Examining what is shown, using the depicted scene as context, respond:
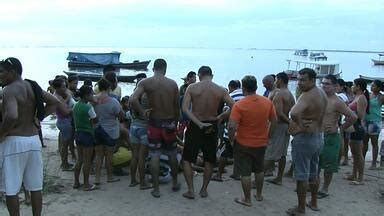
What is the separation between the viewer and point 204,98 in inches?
246

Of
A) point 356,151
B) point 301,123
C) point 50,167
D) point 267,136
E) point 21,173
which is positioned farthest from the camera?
point 50,167

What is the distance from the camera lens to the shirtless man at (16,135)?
4.31 metres

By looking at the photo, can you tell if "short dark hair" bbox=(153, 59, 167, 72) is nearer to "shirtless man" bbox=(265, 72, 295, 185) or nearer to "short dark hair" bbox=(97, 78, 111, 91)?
"short dark hair" bbox=(97, 78, 111, 91)

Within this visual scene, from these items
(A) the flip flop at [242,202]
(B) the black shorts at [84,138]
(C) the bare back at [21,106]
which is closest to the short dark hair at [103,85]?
(B) the black shorts at [84,138]

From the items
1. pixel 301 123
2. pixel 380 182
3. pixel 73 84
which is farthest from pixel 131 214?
pixel 380 182

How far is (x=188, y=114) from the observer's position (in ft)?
20.1

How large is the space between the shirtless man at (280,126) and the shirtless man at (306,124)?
1.29 meters

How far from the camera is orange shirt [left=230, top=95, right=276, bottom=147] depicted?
5.81 m

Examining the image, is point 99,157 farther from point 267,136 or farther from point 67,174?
point 267,136

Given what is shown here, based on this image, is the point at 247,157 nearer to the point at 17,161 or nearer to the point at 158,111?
the point at 158,111

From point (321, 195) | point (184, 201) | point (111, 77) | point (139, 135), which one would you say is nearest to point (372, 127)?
point (321, 195)

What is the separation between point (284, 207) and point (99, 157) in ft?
8.94

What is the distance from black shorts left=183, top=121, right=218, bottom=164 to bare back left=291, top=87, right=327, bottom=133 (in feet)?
4.14

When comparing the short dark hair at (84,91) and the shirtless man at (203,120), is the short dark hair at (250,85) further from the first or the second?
the short dark hair at (84,91)
